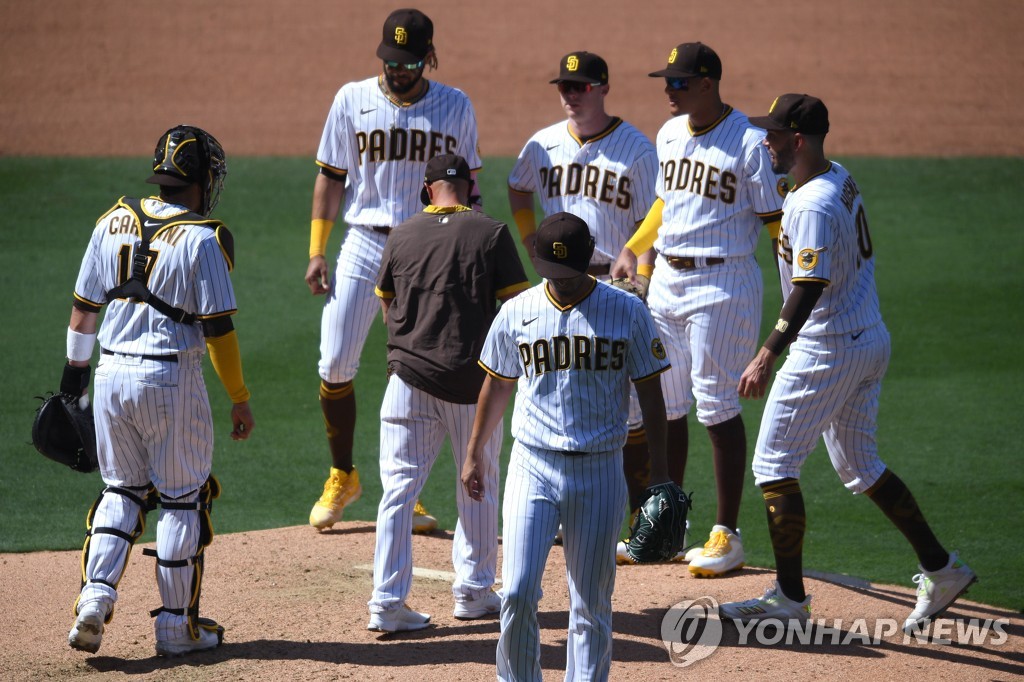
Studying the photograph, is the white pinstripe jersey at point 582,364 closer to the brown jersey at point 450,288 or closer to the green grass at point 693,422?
the brown jersey at point 450,288

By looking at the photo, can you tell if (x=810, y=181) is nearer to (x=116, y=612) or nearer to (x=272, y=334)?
(x=116, y=612)

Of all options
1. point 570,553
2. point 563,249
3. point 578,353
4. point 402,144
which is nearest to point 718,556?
point 570,553

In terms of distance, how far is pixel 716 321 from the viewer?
18.1 ft

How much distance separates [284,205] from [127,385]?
27.6 feet

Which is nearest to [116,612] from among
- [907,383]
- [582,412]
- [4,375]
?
[582,412]

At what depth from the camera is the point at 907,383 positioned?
27.8ft

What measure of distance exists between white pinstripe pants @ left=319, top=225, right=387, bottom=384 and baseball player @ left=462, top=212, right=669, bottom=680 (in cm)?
211

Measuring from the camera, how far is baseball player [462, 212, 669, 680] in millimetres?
3850

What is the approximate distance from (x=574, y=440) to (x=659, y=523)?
0.40 meters

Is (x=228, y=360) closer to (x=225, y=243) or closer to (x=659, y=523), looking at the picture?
(x=225, y=243)

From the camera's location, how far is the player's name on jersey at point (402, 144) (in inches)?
234

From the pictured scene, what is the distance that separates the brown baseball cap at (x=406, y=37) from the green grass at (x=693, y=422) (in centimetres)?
234

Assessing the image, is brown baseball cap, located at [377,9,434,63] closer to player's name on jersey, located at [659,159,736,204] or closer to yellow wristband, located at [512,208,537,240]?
yellow wristband, located at [512,208,537,240]

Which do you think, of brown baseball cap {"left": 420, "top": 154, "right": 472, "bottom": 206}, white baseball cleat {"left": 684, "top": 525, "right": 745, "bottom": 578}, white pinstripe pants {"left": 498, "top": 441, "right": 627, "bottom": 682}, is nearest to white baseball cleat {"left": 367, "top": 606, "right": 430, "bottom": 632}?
white pinstripe pants {"left": 498, "top": 441, "right": 627, "bottom": 682}
